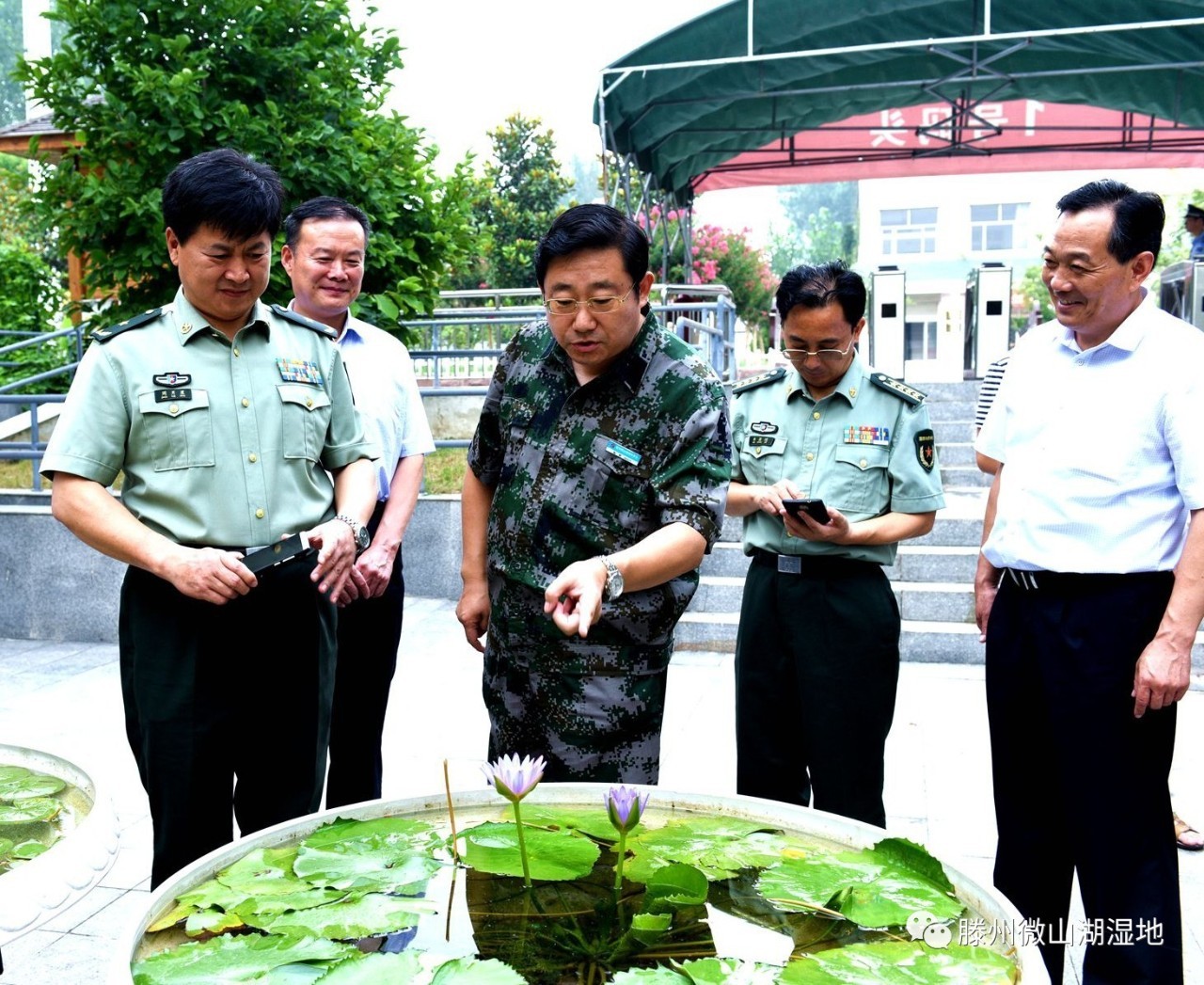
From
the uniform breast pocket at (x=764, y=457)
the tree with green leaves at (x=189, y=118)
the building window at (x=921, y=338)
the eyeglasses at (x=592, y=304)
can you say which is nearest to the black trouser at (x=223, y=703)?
the eyeglasses at (x=592, y=304)

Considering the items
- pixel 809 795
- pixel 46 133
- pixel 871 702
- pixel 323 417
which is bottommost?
pixel 809 795

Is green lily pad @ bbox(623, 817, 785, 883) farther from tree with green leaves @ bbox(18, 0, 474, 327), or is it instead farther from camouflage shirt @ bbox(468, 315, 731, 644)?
tree with green leaves @ bbox(18, 0, 474, 327)

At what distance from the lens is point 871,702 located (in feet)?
8.88

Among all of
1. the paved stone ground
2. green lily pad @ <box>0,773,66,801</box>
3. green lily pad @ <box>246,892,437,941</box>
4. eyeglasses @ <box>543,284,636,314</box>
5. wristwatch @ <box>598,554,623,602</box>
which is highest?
eyeglasses @ <box>543,284,636,314</box>

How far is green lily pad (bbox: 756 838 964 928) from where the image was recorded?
137 cm

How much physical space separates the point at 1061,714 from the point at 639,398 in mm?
1054

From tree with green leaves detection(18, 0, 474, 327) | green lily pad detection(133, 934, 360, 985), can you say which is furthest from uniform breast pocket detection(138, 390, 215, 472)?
tree with green leaves detection(18, 0, 474, 327)

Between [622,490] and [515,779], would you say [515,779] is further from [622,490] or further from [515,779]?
[622,490]

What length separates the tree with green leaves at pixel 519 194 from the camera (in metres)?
19.6

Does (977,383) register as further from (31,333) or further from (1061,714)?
(31,333)

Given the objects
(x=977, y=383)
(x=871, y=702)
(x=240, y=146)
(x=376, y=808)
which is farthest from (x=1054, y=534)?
(x=977, y=383)

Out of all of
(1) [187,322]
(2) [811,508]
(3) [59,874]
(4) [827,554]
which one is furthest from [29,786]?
(4) [827,554]

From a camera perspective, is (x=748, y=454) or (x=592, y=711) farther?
(x=748, y=454)

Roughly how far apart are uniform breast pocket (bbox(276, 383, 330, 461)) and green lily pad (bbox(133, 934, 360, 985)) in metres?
1.08
